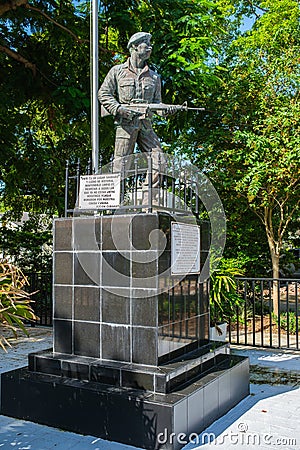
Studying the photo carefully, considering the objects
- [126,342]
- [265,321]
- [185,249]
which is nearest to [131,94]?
[185,249]

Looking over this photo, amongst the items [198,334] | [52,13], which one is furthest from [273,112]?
[198,334]

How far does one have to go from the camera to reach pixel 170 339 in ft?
14.8

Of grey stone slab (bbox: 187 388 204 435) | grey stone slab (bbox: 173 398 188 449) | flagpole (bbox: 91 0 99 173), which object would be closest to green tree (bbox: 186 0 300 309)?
flagpole (bbox: 91 0 99 173)

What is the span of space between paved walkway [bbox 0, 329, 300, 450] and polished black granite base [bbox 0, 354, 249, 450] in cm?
8

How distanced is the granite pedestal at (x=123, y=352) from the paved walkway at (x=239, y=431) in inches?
3.9

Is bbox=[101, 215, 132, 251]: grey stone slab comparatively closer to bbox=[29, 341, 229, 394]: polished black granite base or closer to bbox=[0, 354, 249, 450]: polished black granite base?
bbox=[29, 341, 229, 394]: polished black granite base

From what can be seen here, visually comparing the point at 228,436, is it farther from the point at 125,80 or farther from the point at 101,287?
the point at 125,80

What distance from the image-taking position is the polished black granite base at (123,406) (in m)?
3.84

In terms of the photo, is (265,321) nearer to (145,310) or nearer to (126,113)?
(145,310)

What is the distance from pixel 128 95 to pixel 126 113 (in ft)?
0.83

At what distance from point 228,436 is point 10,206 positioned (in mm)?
11262

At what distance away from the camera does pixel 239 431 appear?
4.26m

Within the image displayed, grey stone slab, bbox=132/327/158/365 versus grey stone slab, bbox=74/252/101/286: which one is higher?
grey stone slab, bbox=74/252/101/286

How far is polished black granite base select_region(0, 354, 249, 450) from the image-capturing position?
12.6 ft
